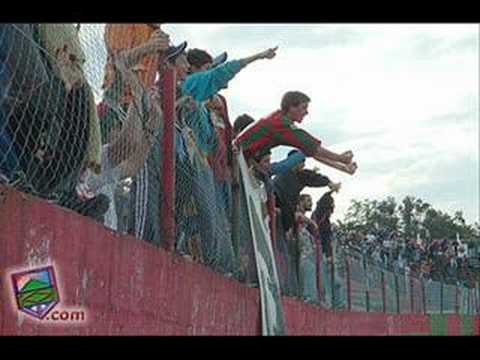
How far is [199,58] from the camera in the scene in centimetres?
710

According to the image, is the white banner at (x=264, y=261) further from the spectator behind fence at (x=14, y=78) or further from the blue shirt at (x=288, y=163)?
the spectator behind fence at (x=14, y=78)

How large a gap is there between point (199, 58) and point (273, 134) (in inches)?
44.5

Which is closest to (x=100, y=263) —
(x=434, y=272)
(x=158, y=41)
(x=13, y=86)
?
(x=13, y=86)

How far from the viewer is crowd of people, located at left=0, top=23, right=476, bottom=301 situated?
3855 mm

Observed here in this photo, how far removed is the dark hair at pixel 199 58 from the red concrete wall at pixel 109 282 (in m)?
1.41

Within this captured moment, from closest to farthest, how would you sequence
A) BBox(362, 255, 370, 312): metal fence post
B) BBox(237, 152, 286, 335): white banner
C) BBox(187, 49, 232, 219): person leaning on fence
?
BBox(187, 49, 232, 219): person leaning on fence → BBox(237, 152, 286, 335): white banner → BBox(362, 255, 370, 312): metal fence post

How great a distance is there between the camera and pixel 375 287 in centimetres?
1539

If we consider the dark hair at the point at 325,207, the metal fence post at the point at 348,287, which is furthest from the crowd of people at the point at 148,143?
the metal fence post at the point at 348,287

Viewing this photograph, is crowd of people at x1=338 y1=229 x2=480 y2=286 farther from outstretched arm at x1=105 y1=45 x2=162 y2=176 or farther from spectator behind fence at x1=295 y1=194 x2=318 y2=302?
outstretched arm at x1=105 y1=45 x2=162 y2=176

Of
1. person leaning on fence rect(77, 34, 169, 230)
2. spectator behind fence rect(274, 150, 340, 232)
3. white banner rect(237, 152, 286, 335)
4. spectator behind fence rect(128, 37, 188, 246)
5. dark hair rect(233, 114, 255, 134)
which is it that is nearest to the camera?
person leaning on fence rect(77, 34, 169, 230)

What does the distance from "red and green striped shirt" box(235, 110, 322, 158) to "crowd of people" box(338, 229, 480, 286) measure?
10.3m

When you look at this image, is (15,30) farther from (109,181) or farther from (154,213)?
(154,213)

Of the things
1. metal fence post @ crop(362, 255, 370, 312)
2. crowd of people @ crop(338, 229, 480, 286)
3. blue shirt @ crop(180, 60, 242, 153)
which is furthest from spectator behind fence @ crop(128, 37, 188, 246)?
crowd of people @ crop(338, 229, 480, 286)

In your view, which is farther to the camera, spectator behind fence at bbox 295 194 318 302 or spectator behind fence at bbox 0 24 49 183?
spectator behind fence at bbox 295 194 318 302
